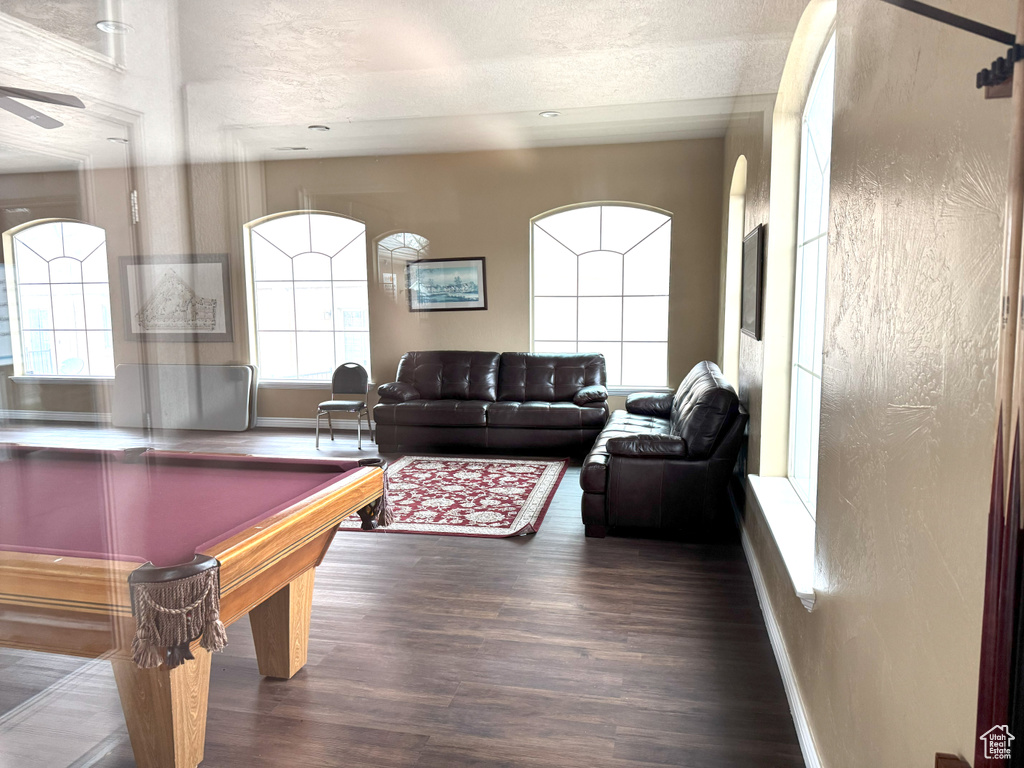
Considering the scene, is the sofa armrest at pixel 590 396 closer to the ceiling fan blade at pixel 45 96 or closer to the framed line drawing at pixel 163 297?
the framed line drawing at pixel 163 297

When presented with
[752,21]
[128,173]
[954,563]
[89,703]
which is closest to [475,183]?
[752,21]

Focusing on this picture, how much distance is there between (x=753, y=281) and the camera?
373 cm

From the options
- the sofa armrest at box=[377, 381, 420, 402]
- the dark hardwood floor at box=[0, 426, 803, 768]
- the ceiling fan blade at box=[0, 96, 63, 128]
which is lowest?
the dark hardwood floor at box=[0, 426, 803, 768]

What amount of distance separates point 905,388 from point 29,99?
5.95 ft

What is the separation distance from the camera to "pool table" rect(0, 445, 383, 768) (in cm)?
141

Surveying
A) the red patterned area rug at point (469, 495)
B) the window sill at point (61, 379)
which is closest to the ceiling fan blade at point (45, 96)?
the window sill at point (61, 379)

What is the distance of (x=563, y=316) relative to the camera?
23.4ft

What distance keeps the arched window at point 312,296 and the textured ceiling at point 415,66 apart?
4.56ft

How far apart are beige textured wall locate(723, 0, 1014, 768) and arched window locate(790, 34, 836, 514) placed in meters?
0.86

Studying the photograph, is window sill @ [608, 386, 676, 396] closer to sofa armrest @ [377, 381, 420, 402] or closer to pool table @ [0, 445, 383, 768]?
sofa armrest @ [377, 381, 420, 402]

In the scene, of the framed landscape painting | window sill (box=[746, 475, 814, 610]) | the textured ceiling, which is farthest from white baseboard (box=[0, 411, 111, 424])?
the framed landscape painting

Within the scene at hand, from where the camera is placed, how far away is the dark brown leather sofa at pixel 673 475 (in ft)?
12.5

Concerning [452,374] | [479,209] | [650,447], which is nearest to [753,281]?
[650,447]

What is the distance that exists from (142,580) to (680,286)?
5.94m
